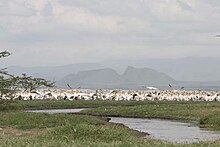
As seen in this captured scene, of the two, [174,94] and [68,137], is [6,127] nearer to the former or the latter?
[68,137]

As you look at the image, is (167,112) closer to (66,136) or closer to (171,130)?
(171,130)

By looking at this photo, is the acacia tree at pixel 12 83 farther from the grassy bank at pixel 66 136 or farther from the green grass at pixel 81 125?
the grassy bank at pixel 66 136

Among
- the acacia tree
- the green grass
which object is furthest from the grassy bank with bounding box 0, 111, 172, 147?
the acacia tree

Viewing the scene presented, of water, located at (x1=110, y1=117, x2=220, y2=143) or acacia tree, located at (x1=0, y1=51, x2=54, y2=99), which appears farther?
acacia tree, located at (x1=0, y1=51, x2=54, y2=99)

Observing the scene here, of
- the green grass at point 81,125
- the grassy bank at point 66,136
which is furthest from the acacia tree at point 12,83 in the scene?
the grassy bank at point 66,136

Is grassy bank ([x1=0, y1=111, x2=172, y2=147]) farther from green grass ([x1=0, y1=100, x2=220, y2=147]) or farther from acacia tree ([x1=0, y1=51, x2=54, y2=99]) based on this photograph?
acacia tree ([x1=0, y1=51, x2=54, y2=99])

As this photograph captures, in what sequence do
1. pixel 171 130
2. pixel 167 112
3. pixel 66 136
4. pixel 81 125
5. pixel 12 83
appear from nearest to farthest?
pixel 66 136 < pixel 81 125 < pixel 171 130 < pixel 12 83 < pixel 167 112

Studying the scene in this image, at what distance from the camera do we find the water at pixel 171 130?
24.7 m

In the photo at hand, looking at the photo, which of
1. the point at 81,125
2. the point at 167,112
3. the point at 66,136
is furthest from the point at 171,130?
the point at 66,136

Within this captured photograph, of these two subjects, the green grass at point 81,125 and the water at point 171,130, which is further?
the water at point 171,130

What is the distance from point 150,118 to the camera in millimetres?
36500

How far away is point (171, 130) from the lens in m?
28.8

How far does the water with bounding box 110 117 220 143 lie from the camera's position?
24.7 m

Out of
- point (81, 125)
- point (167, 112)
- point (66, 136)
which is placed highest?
point (167, 112)
